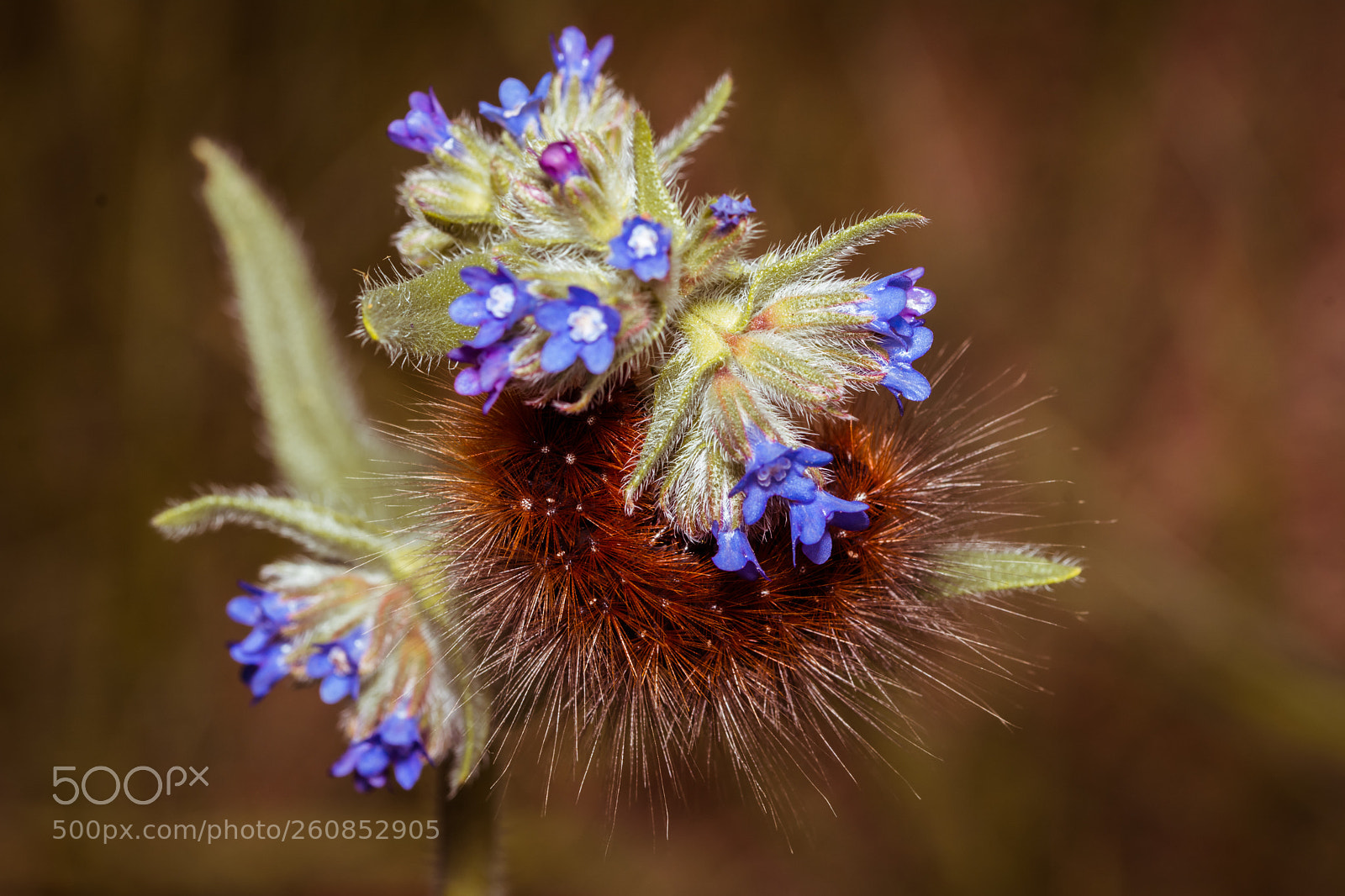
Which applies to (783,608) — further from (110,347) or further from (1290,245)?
(1290,245)

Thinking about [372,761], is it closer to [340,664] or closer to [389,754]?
[389,754]

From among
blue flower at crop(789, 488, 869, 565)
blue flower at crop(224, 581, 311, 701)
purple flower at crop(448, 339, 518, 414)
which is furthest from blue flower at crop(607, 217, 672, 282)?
blue flower at crop(224, 581, 311, 701)

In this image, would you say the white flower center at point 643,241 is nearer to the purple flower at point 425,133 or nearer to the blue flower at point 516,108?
the blue flower at point 516,108

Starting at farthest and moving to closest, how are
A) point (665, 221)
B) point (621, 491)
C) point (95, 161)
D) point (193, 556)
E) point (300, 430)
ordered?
point (193, 556) → point (95, 161) → point (300, 430) → point (621, 491) → point (665, 221)

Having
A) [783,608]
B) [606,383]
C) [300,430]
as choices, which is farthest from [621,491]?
[300,430]

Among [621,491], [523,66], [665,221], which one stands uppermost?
[523,66]

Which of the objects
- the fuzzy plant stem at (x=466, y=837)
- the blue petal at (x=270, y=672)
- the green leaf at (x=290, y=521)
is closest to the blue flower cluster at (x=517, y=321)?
the green leaf at (x=290, y=521)
